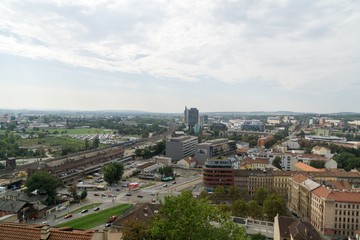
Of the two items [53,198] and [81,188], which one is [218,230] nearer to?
[53,198]

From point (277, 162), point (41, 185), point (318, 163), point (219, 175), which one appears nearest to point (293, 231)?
point (219, 175)

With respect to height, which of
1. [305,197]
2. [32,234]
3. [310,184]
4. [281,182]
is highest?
[32,234]

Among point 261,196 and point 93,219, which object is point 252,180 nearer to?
point 261,196

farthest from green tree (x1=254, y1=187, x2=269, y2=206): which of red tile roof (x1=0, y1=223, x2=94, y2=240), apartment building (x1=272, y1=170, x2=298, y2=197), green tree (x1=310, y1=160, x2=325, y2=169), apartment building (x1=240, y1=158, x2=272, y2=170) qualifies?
red tile roof (x1=0, y1=223, x2=94, y2=240)

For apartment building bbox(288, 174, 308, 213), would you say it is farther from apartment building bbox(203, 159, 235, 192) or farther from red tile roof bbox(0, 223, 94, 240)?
red tile roof bbox(0, 223, 94, 240)

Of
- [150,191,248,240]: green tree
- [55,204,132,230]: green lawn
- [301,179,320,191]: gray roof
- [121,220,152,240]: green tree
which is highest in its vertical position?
[150,191,248,240]: green tree

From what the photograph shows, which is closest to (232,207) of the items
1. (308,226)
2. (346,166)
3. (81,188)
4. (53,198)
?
(308,226)

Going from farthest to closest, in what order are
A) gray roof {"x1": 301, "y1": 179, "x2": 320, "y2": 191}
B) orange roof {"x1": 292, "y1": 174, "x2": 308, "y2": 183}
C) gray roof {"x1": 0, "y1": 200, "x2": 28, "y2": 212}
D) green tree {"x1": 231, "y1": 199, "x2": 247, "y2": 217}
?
orange roof {"x1": 292, "y1": 174, "x2": 308, "y2": 183}
gray roof {"x1": 301, "y1": 179, "x2": 320, "y2": 191}
green tree {"x1": 231, "y1": 199, "x2": 247, "y2": 217}
gray roof {"x1": 0, "y1": 200, "x2": 28, "y2": 212}
